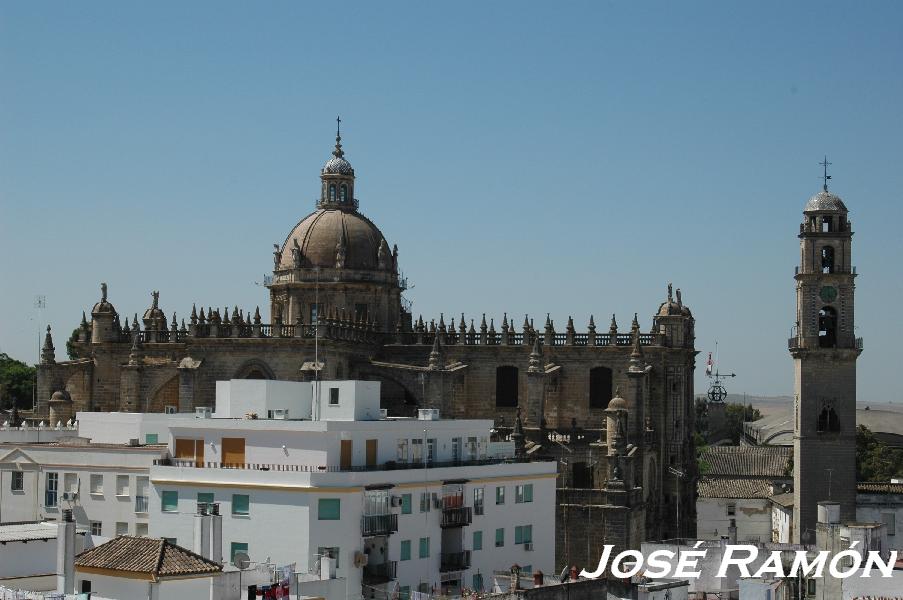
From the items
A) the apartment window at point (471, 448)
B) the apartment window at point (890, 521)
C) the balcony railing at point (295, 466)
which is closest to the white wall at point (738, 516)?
the apartment window at point (890, 521)

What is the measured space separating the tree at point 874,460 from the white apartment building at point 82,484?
59492 mm

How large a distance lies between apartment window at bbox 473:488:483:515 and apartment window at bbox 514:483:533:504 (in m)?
2.75

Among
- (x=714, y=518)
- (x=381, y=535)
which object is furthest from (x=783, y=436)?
(x=381, y=535)

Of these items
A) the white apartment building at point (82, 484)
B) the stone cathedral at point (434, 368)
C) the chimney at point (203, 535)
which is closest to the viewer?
the chimney at point (203, 535)

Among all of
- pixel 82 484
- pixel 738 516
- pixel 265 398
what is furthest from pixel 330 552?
pixel 738 516

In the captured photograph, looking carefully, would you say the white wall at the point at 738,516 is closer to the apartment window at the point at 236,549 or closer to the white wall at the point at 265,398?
the white wall at the point at 265,398

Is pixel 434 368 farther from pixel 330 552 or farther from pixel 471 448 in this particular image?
pixel 330 552

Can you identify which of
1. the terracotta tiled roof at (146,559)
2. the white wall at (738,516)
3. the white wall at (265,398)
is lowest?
the white wall at (738,516)

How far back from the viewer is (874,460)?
114 m

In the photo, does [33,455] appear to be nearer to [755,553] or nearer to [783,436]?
[755,553]

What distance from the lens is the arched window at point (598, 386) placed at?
85.7 metres

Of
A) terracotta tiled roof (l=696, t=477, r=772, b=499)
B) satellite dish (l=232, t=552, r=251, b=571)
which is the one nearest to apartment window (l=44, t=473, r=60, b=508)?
satellite dish (l=232, t=552, r=251, b=571)

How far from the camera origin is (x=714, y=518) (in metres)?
105

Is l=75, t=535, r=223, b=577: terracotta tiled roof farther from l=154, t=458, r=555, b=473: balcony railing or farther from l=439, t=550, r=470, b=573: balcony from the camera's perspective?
l=439, t=550, r=470, b=573: balcony
